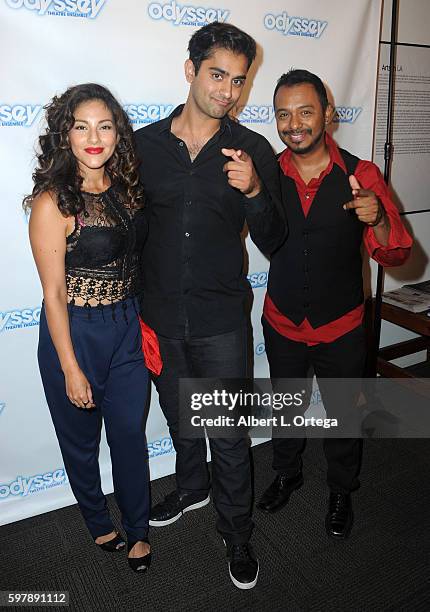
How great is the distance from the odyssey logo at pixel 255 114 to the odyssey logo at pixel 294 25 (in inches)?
14.2

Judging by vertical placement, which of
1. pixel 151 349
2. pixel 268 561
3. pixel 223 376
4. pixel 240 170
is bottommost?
pixel 268 561

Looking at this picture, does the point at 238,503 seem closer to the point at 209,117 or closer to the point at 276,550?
the point at 276,550

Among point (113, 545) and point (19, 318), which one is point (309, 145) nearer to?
point (19, 318)

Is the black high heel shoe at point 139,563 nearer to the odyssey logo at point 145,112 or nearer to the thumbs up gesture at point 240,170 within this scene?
the thumbs up gesture at point 240,170

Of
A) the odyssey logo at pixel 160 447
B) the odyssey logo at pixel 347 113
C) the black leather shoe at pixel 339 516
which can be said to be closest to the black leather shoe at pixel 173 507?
the odyssey logo at pixel 160 447

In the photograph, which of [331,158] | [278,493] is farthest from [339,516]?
[331,158]

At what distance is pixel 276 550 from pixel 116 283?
4.56 ft

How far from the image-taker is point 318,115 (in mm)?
2049

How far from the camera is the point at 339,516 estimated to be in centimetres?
238

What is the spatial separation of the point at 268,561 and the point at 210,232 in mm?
1433

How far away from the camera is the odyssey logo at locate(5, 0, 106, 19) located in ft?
6.48

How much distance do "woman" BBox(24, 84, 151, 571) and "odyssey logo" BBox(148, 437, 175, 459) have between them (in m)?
0.67

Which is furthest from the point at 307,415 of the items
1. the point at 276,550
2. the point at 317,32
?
the point at 317,32

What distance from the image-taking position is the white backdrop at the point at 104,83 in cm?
206
